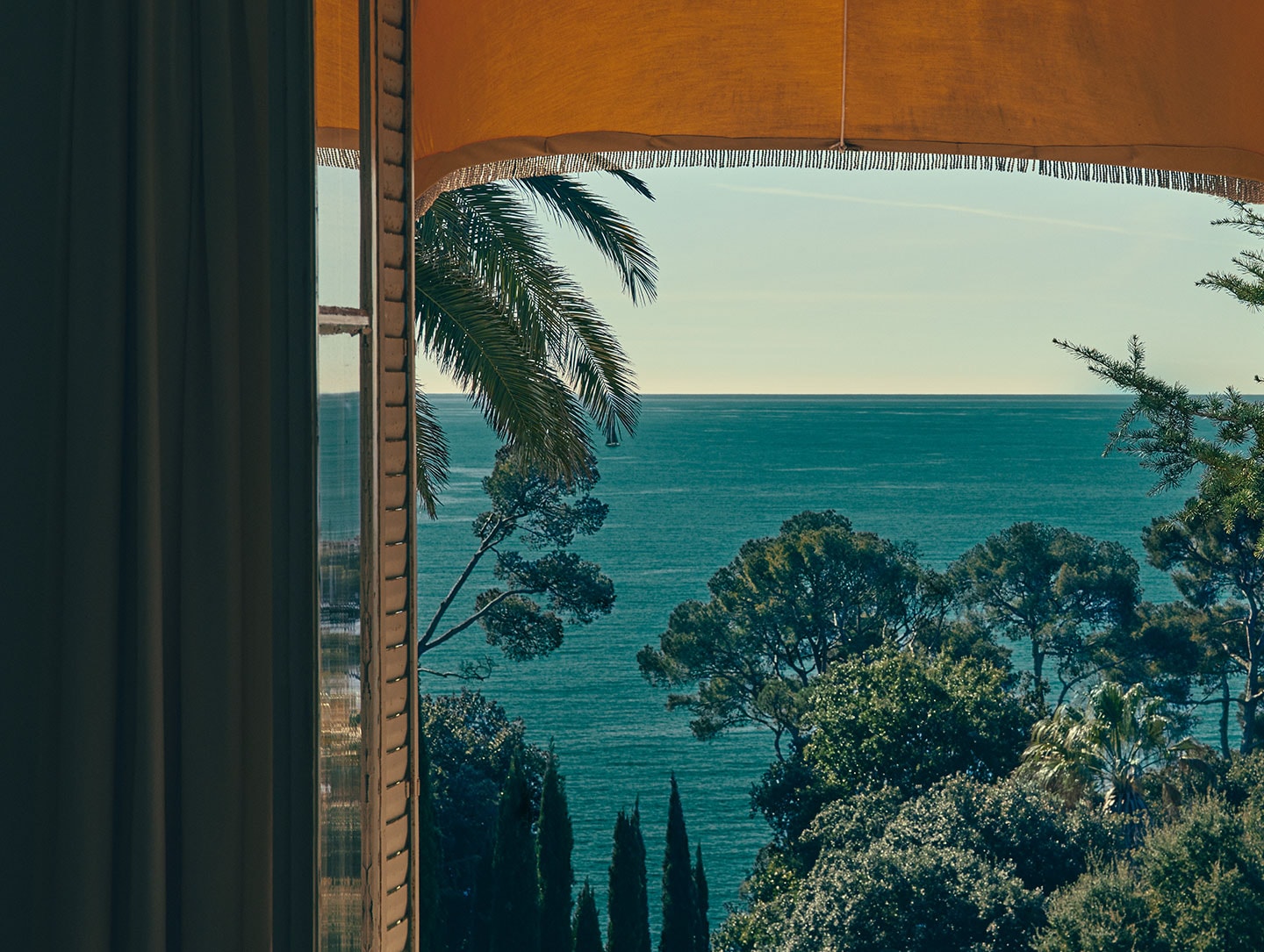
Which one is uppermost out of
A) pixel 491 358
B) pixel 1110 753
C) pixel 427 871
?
pixel 491 358

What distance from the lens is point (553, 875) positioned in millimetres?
10805

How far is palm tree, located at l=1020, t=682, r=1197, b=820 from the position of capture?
46.7 ft

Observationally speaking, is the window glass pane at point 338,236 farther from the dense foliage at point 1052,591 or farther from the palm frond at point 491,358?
the dense foliage at point 1052,591

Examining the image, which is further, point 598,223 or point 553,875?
point 553,875

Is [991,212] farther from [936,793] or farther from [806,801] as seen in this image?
[936,793]

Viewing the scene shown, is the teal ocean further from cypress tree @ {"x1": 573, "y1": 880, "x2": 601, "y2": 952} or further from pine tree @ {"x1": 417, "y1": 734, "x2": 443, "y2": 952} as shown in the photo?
pine tree @ {"x1": 417, "y1": 734, "x2": 443, "y2": 952}

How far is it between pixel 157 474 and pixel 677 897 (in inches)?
472

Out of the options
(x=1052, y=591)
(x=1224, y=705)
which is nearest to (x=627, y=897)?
(x=1224, y=705)

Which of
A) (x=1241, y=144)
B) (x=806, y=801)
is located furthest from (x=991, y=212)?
(x=1241, y=144)

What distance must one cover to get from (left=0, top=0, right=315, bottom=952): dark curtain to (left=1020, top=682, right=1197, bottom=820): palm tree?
1488 centimetres

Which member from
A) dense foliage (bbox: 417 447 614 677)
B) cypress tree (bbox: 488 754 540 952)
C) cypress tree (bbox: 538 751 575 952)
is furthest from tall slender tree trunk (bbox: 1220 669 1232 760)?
cypress tree (bbox: 488 754 540 952)

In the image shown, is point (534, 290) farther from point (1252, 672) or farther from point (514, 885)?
point (1252, 672)

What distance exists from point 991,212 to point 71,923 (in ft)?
131

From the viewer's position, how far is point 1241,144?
5.82ft
